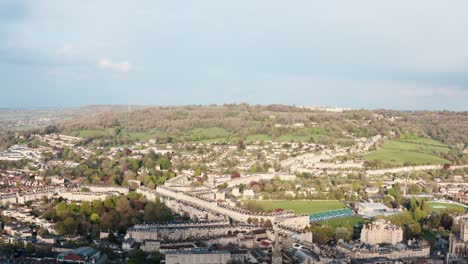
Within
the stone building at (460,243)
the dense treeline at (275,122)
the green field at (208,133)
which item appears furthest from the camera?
the dense treeline at (275,122)

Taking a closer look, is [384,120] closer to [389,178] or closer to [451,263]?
[389,178]

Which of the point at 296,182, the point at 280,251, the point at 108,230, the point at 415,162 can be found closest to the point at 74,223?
the point at 108,230

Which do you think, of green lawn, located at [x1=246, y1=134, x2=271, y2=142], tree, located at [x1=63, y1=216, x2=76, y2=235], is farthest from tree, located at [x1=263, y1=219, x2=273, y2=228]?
green lawn, located at [x1=246, y1=134, x2=271, y2=142]

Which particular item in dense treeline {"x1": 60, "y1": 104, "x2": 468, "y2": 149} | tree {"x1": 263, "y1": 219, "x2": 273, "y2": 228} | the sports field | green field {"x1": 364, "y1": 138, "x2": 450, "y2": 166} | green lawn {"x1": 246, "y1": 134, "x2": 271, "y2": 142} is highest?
dense treeline {"x1": 60, "y1": 104, "x2": 468, "y2": 149}

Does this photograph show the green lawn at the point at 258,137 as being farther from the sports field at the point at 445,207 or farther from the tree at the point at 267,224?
the tree at the point at 267,224

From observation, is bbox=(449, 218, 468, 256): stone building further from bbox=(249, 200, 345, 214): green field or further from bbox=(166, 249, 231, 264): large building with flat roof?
bbox=(166, 249, 231, 264): large building with flat roof

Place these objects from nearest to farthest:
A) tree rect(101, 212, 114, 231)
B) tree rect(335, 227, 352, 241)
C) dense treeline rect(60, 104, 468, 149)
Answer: tree rect(335, 227, 352, 241) < tree rect(101, 212, 114, 231) < dense treeline rect(60, 104, 468, 149)

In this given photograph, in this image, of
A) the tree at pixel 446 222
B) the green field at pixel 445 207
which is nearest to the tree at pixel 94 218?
the tree at pixel 446 222
